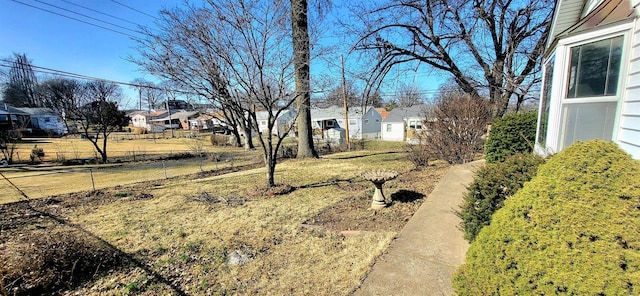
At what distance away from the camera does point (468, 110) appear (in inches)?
334

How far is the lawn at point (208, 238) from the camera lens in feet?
10.0

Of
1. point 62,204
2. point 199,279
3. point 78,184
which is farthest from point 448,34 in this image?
point 78,184

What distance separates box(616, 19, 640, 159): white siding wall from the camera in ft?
7.93

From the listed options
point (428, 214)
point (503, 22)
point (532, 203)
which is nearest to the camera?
point (532, 203)

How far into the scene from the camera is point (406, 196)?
561 centimetres

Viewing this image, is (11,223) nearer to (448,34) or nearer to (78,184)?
(78,184)

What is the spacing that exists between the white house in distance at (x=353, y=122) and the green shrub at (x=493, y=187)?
3055 centimetres

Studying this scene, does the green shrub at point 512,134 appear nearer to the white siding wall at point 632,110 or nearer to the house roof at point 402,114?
the white siding wall at point 632,110

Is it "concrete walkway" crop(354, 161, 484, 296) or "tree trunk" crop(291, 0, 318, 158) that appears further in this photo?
"tree trunk" crop(291, 0, 318, 158)

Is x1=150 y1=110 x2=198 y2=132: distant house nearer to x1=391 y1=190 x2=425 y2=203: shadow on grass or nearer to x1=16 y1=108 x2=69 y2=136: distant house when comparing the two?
x1=16 y1=108 x2=69 y2=136: distant house

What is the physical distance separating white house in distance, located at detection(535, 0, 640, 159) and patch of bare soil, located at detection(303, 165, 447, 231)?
2.35 metres

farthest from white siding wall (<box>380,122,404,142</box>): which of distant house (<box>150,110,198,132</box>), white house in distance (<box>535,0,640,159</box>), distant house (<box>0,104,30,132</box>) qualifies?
distant house (<box>0,104,30,132</box>)

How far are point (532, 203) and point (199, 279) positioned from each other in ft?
10.8

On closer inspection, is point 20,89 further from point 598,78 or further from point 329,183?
point 598,78
